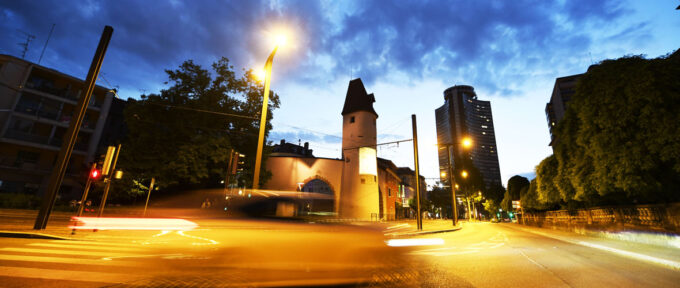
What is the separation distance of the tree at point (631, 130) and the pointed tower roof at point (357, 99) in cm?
2418

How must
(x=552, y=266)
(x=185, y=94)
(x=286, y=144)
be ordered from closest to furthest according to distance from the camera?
(x=552, y=266) < (x=185, y=94) < (x=286, y=144)

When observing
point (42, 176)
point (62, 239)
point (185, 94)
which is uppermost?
point (185, 94)

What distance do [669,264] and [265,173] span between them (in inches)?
998

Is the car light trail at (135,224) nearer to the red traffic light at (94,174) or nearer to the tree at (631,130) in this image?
the red traffic light at (94,174)

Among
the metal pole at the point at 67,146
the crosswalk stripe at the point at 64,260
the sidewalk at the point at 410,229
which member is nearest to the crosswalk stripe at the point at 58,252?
the crosswalk stripe at the point at 64,260

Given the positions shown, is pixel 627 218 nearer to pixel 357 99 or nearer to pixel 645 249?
pixel 645 249

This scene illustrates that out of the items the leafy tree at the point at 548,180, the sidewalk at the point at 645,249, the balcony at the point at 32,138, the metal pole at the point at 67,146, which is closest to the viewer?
the sidewalk at the point at 645,249

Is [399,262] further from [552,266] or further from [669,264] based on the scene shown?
[669,264]

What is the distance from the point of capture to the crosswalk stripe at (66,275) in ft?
12.6

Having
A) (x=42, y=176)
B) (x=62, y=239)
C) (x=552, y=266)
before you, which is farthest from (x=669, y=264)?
(x=42, y=176)

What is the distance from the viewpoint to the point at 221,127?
945 inches

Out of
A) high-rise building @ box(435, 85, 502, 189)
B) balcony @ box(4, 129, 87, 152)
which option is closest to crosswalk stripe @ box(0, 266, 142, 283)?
balcony @ box(4, 129, 87, 152)

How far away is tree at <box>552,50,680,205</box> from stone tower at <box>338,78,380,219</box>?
1990 cm

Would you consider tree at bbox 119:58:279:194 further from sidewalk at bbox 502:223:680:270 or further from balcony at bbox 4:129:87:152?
sidewalk at bbox 502:223:680:270
